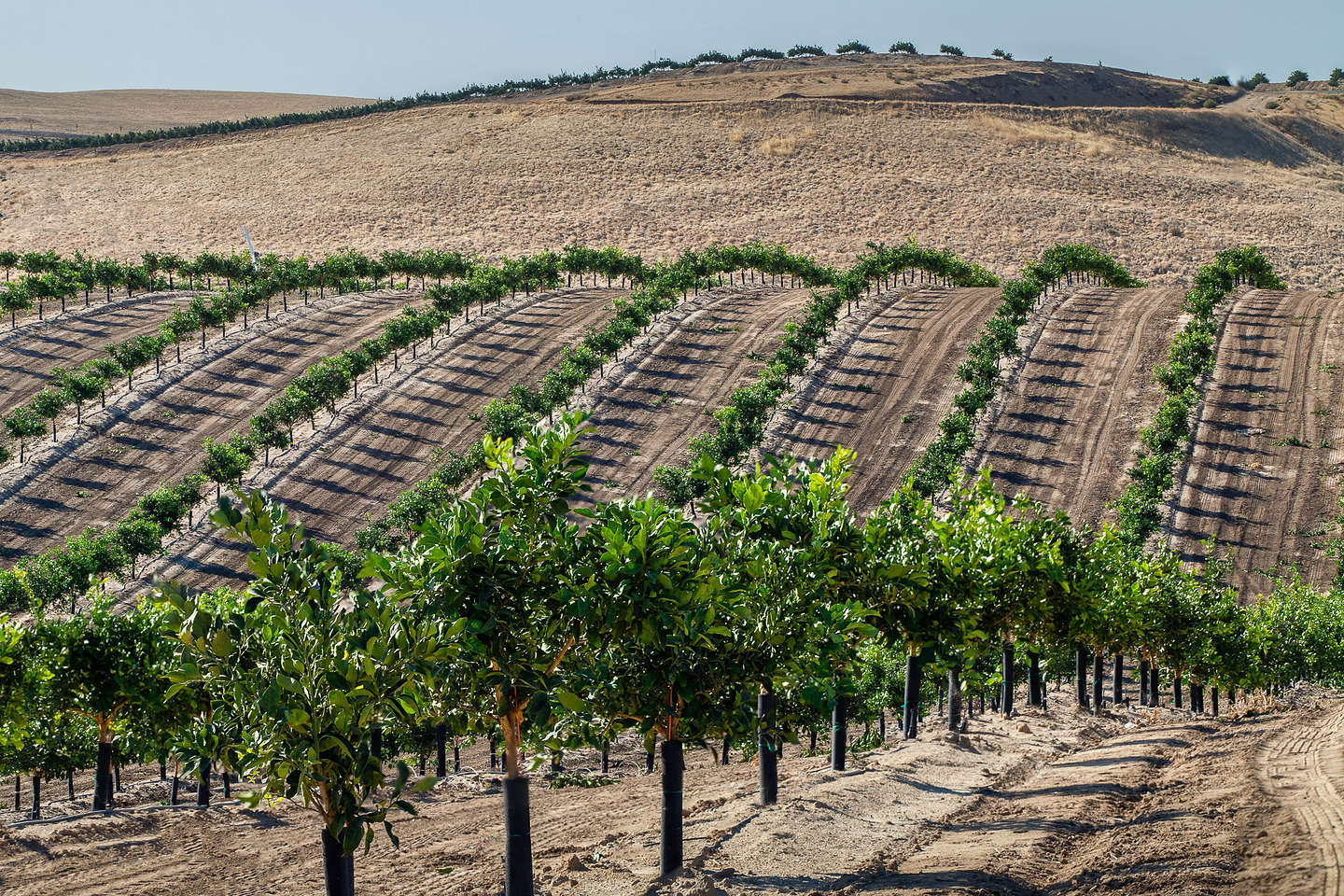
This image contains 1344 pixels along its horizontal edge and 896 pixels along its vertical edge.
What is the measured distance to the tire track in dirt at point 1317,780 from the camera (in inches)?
648

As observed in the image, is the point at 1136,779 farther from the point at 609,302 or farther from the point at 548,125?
the point at 548,125

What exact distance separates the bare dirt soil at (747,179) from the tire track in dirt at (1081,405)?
39.4 meters

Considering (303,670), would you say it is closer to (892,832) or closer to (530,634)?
(530,634)

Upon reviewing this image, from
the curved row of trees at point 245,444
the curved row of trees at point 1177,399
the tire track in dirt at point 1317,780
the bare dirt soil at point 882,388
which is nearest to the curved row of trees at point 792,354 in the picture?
the bare dirt soil at point 882,388

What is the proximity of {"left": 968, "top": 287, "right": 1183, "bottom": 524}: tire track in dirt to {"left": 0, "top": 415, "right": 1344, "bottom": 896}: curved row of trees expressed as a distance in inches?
1606

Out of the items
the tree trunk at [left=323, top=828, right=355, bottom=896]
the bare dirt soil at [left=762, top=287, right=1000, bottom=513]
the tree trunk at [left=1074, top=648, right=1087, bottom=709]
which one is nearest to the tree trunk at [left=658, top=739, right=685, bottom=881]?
the tree trunk at [left=323, top=828, right=355, bottom=896]

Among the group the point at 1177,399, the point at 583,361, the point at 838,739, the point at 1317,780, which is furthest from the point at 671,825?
the point at 583,361

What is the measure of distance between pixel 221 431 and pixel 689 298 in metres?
43.4

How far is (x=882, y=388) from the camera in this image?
7675 centimetres

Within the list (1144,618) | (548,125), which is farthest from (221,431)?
(548,125)

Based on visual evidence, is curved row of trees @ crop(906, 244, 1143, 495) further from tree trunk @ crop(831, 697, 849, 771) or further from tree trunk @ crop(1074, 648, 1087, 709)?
tree trunk @ crop(831, 697, 849, 771)

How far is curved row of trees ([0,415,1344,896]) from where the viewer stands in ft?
46.4

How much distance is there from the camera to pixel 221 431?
7150cm

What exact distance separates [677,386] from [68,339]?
51.4m
